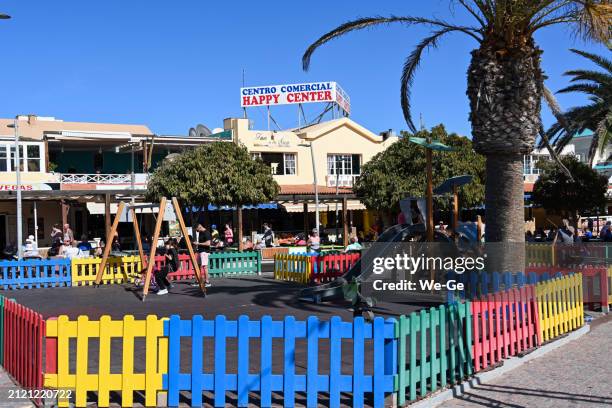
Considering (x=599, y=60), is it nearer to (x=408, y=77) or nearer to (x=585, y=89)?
(x=585, y=89)

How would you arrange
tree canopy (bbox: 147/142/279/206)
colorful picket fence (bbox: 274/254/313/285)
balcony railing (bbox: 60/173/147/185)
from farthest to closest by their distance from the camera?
balcony railing (bbox: 60/173/147/185)
tree canopy (bbox: 147/142/279/206)
colorful picket fence (bbox: 274/254/313/285)

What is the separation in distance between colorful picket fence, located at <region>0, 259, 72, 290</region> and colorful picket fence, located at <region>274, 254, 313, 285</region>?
5.48m

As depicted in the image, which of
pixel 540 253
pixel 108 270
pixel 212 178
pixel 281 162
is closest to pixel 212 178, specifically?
pixel 212 178

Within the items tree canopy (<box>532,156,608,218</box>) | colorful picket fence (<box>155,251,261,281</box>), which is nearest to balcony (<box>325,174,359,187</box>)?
tree canopy (<box>532,156,608,218</box>)

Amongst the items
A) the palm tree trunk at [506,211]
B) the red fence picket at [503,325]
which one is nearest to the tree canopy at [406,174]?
the palm tree trunk at [506,211]

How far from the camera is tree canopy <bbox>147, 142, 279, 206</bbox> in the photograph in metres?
27.8

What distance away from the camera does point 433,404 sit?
21.7 ft

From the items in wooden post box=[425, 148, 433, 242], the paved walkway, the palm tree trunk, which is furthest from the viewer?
wooden post box=[425, 148, 433, 242]

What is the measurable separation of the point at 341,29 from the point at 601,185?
2202 centimetres

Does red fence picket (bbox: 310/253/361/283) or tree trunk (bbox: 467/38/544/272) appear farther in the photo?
red fence picket (bbox: 310/253/361/283)

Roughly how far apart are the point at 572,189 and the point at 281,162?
53.5 ft

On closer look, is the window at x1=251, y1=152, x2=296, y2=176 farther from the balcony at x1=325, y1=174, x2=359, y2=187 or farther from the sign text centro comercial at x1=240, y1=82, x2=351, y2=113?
the sign text centro comercial at x1=240, y1=82, x2=351, y2=113

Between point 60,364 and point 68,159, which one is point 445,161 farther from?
point 60,364

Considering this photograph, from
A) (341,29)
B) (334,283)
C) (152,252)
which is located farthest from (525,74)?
(152,252)
